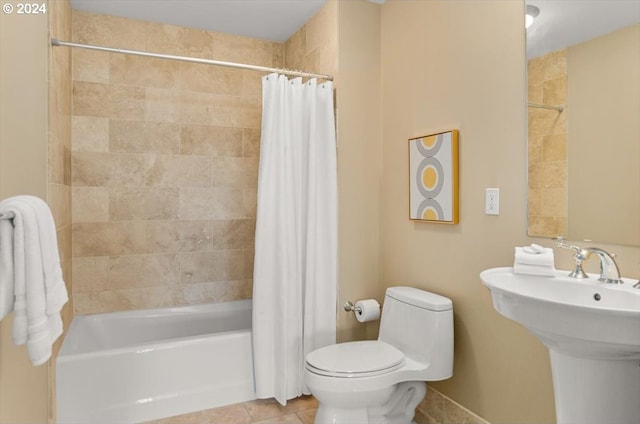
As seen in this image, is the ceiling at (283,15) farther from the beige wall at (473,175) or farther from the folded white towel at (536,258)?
the folded white towel at (536,258)

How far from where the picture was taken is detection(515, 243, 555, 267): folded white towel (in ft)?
4.77

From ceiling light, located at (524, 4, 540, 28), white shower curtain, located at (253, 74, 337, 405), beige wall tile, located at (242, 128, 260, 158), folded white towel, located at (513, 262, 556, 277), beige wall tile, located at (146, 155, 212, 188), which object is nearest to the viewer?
folded white towel, located at (513, 262, 556, 277)

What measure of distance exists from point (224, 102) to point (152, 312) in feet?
5.33

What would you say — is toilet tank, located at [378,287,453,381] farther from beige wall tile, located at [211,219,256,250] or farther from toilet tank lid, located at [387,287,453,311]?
beige wall tile, located at [211,219,256,250]

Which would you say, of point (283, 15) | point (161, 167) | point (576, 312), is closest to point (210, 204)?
point (161, 167)

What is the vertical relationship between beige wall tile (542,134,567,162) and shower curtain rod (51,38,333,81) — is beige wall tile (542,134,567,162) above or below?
below

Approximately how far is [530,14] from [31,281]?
6.62 ft

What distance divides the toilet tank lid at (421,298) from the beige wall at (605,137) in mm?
671

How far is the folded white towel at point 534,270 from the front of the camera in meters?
1.45

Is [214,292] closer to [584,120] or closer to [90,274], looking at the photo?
[90,274]

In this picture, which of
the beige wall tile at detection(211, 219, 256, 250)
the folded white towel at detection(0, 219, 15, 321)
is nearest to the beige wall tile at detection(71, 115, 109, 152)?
the beige wall tile at detection(211, 219, 256, 250)

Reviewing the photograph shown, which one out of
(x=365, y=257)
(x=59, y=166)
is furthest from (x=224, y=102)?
(x=365, y=257)

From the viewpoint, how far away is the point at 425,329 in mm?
1982

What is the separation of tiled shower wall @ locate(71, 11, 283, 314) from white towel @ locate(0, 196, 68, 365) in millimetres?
1785
